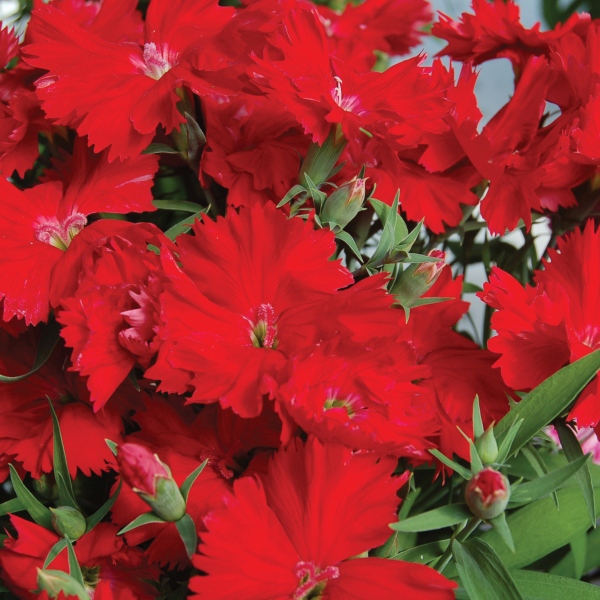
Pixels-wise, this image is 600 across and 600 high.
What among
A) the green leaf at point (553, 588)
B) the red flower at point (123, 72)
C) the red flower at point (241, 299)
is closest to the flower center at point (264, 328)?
the red flower at point (241, 299)

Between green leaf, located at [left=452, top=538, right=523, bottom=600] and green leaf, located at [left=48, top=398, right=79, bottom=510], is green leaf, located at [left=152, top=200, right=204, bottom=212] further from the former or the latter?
green leaf, located at [left=452, top=538, right=523, bottom=600]

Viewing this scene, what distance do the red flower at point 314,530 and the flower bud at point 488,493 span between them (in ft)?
0.12

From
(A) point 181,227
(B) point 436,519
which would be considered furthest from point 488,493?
(A) point 181,227

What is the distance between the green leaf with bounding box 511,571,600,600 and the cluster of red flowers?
0.33 ft

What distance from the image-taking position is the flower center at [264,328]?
39 cm

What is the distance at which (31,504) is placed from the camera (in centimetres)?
39

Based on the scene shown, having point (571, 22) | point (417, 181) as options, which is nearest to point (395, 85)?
point (417, 181)

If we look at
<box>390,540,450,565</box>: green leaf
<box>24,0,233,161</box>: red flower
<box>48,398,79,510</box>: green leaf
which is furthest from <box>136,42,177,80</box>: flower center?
<box>390,540,450,565</box>: green leaf

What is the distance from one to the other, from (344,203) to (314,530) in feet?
0.54

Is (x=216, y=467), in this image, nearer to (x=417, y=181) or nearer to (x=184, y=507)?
(x=184, y=507)

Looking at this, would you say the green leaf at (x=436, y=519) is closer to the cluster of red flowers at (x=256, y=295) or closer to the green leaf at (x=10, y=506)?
the cluster of red flowers at (x=256, y=295)

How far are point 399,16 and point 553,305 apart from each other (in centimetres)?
36

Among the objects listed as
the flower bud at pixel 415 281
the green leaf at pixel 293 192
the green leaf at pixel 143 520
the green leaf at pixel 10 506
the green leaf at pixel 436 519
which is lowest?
the green leaf at pixel 10 506

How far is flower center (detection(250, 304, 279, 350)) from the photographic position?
15.2 inches
